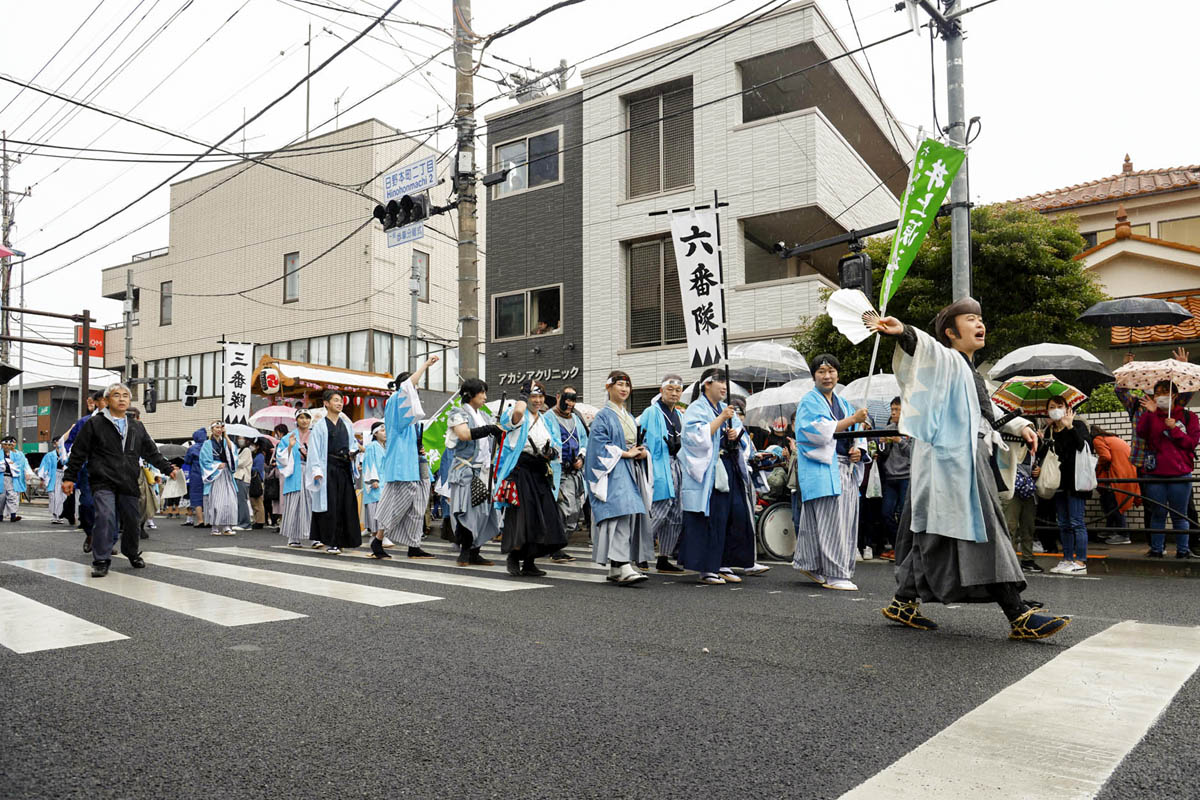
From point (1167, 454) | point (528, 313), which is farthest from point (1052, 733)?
point (528, 313)

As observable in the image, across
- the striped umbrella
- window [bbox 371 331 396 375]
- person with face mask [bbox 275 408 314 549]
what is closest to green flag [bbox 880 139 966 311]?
the striped umbrella

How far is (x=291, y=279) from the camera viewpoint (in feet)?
110

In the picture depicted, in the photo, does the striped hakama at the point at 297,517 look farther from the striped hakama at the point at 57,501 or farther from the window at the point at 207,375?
the window at the point at 207,375

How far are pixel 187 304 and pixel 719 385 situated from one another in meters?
34.2

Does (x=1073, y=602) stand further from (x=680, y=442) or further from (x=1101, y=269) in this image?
(x=1101, y=269)

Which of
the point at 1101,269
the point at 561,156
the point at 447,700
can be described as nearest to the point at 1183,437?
the point at 447,700

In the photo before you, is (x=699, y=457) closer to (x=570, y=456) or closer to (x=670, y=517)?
(x=670, y=517)

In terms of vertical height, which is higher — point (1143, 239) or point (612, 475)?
point (1143, 239)

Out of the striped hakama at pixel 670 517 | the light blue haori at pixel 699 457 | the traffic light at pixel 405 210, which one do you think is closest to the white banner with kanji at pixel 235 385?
the traffic light at pixel 405 210

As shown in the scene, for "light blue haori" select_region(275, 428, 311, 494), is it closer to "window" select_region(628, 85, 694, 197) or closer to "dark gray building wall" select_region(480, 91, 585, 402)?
"dark gray building wall" select_region(480, 91, 585, 402)

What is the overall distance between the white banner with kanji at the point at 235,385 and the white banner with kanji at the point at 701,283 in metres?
14.2

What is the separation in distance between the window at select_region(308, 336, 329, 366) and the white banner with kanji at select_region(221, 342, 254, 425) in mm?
9237

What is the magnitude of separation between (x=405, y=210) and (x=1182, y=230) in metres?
19.7

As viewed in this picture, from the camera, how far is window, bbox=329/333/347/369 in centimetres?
3177
